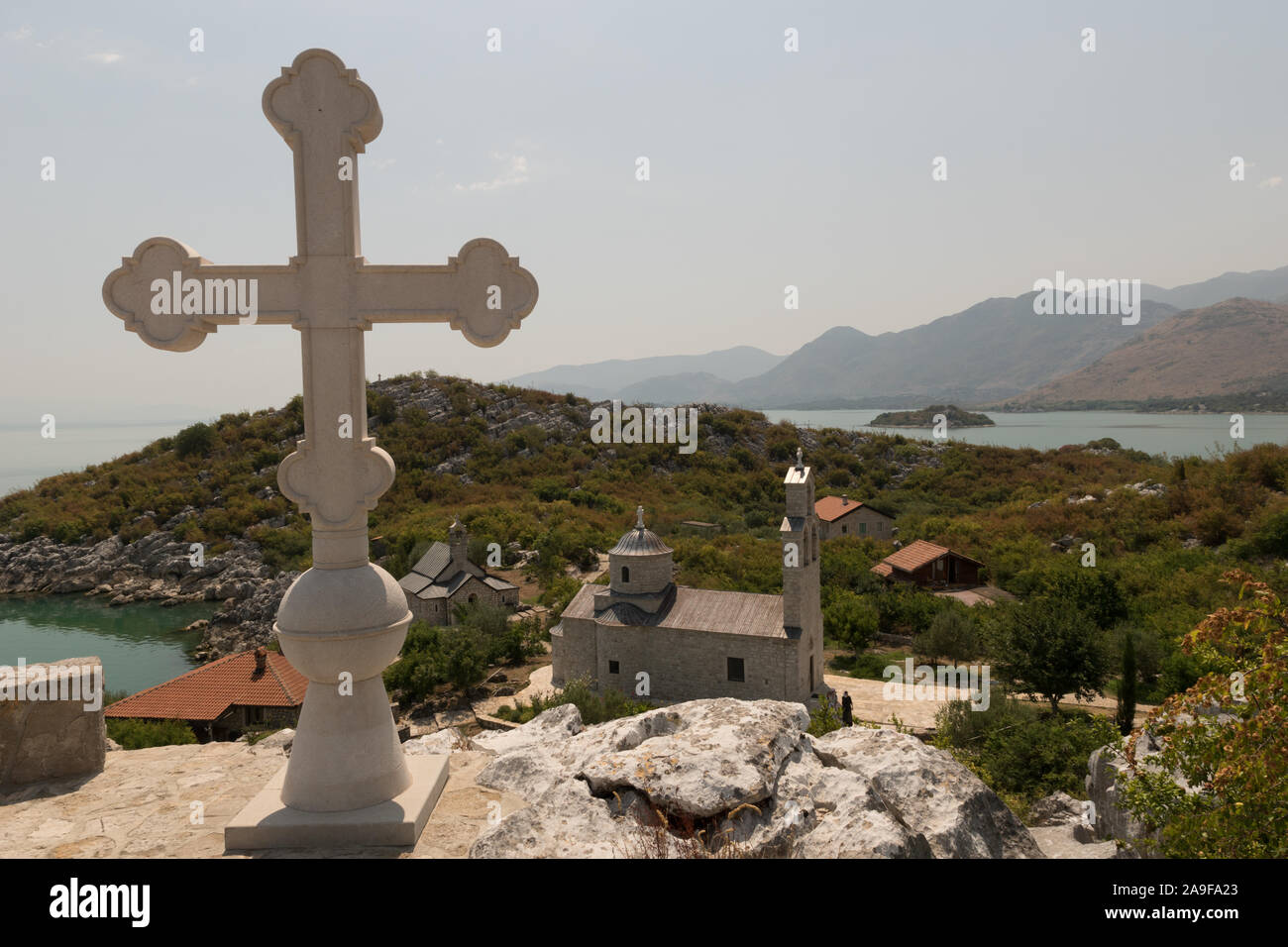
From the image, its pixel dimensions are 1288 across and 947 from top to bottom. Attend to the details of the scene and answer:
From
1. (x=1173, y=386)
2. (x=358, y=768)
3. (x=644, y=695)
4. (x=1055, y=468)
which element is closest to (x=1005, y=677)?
(x=644, y=695)

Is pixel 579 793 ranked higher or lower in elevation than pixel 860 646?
higher

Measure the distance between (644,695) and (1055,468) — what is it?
190 ft

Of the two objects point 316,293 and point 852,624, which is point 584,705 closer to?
point 316,293

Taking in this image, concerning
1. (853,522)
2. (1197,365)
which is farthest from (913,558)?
(1197,365)

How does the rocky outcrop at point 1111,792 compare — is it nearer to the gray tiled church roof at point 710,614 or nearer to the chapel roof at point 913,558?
the gray tiled church roof at point 710,614

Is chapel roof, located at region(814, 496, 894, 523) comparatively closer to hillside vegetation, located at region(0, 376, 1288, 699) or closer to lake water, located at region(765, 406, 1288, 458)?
hillside vegetation, located at region(0, 376, 1288, 699)

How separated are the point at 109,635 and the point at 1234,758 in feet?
161

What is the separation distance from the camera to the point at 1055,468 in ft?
215

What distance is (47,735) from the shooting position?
20.1ft

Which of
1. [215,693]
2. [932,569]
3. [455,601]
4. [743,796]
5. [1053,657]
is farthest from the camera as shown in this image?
[932,569]

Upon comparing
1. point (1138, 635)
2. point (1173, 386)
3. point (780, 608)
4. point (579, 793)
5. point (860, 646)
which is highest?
point (1173, 386)

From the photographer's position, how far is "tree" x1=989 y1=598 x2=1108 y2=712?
20.3 meters

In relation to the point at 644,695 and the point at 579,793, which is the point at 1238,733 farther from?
the point at 644,695
